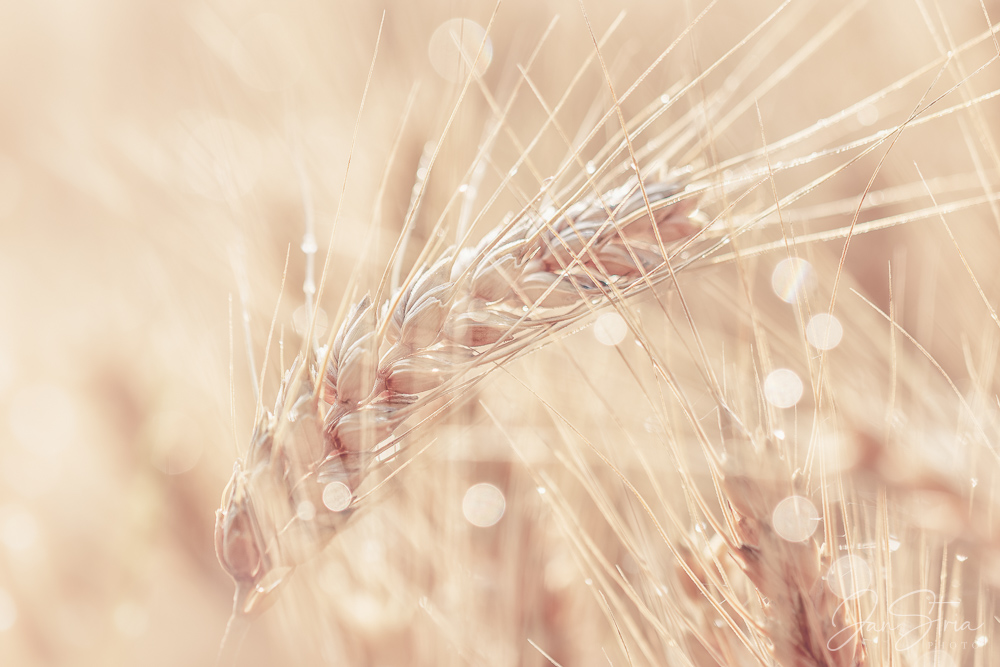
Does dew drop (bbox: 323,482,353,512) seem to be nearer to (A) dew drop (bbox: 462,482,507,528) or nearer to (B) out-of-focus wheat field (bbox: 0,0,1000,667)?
(B) out-of-focus wheat field (bbox: 0,0,1000,667)

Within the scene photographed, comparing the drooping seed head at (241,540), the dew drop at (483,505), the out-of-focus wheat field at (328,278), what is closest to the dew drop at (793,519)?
the out-of-focus wheat field at (328,278)

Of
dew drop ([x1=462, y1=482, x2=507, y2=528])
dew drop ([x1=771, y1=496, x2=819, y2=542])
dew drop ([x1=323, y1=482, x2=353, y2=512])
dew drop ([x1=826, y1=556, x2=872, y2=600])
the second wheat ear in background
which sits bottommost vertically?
dew drop ([x1=462, y1=482, x2=507, y2=528])

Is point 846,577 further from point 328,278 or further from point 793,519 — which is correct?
point 328,278

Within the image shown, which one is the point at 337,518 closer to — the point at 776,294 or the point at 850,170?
the point at 776,294

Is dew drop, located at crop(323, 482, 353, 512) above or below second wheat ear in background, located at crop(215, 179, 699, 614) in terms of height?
below

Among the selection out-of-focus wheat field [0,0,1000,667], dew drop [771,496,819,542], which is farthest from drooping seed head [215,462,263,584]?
dew drop [771,496,819,542]

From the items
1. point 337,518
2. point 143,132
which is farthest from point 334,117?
point 337,518

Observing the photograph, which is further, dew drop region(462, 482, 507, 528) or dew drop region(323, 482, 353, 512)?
dew drop region(462, 482, 507, 528)
